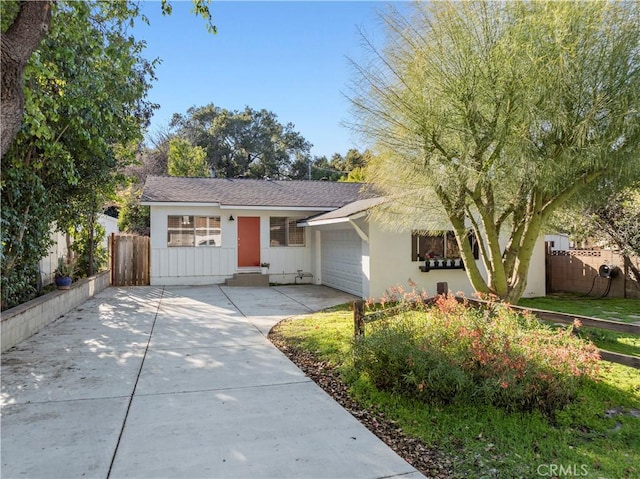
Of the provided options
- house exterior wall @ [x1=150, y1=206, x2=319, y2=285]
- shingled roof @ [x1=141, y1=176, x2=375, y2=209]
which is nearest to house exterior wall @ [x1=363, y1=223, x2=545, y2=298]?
shingled roof @ [x1=141, y1=176, x2=375, y2=209]

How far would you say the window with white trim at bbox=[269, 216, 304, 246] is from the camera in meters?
14.7

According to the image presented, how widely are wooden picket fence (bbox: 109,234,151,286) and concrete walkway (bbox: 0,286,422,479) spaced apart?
22.1ft

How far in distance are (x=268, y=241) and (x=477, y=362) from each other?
11212 mm

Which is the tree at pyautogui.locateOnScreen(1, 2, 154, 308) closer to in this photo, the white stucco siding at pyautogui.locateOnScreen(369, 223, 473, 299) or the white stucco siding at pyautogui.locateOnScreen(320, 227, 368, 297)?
the white stucco siding at pyautogui.locateOnScreen(369, 223, 473, 299)

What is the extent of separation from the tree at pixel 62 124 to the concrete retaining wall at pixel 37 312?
328mm

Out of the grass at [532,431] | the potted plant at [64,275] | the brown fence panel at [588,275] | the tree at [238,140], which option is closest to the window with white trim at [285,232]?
the potted plant at [64,275]

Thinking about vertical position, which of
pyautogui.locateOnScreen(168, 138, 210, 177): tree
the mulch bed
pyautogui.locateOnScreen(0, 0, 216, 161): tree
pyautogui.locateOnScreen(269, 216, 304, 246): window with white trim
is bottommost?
the mulch bed

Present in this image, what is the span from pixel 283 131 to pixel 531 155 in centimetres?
3450

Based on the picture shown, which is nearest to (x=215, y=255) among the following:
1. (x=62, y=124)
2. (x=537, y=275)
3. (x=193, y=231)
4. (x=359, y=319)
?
(x=193, y=231)

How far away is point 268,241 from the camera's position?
1454cm

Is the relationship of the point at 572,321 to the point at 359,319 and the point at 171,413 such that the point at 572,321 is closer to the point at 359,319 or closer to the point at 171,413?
the point at 359,319

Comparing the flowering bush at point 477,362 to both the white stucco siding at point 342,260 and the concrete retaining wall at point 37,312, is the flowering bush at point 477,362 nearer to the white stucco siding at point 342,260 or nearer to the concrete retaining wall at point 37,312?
the concrete retaining wall at point 37,312

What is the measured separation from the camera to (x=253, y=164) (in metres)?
35.6

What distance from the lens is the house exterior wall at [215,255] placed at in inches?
533
